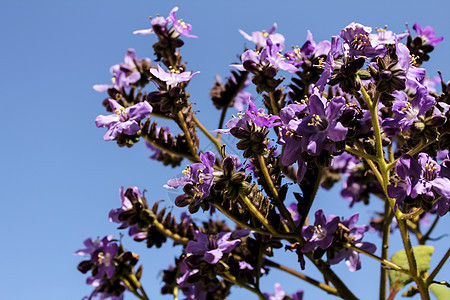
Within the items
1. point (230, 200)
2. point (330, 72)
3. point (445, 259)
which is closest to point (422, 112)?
point (330, 72)

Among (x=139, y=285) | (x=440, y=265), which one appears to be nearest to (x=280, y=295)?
(x=139, y=285)

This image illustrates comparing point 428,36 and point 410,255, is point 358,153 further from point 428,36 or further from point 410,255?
point 428,36

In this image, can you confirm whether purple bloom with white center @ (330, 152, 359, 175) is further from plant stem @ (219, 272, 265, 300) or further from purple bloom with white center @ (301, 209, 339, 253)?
plant stem @ (219, 272, 265, 300)

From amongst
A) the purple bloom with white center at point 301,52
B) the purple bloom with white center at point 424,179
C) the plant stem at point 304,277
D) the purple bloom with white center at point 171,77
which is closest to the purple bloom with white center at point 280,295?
the plant stem at point 304,277

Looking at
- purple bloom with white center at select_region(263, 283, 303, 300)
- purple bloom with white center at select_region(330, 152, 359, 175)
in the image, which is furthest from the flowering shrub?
purple bloom with white center at select_region(263, 283, 303, 300)

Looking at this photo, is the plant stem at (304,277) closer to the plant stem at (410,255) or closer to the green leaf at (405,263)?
the green leaf at (405,263)

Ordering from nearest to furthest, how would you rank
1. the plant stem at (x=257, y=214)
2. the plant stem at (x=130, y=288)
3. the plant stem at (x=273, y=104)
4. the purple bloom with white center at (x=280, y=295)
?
the plant stem at (x=257, y=214) → the plant stem at (x=273, y=104) → the plant stem at (x=130, y=288) → the purple bloom with white center at (x=280, y=295)
